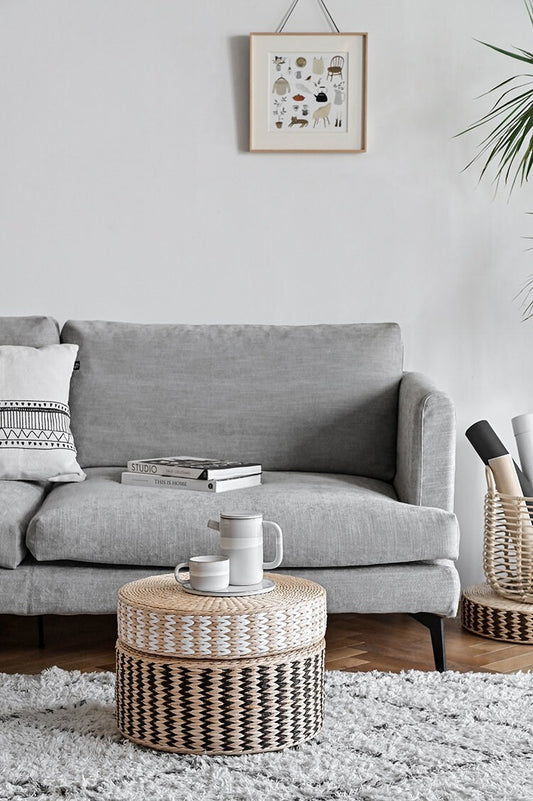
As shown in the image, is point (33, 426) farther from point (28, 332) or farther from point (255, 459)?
point (255, 459)

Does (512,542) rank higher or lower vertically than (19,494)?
lower

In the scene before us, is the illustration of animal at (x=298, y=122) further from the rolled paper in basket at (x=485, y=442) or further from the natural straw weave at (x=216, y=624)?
the natural straw weave at (x=216, y=624)

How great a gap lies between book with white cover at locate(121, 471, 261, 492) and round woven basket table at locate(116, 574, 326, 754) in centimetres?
72

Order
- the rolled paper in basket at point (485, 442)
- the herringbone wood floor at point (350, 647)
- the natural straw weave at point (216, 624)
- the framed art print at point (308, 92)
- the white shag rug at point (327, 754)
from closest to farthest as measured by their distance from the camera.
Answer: the white shag rug at point (327, 754), the natural straw weave at point (216, 624), the herringbone wood floor at point (350, 647), the rolled paper in basket at point (485, 442), the framed art print at point (308, 92)

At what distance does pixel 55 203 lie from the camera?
3383mm

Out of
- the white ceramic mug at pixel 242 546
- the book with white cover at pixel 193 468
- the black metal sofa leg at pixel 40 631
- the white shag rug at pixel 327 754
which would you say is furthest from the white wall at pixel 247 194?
the white ceramic mug at pixel 242 546

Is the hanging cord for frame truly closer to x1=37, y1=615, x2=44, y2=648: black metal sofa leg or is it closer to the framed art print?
the framed art print

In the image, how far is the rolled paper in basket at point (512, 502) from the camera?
2725 millimetres

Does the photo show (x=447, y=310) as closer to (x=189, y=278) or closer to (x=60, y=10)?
(x=189, y=278)

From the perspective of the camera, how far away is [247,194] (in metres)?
3.41

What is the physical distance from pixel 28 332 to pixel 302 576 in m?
1.25

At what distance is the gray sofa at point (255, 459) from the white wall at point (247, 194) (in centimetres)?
38

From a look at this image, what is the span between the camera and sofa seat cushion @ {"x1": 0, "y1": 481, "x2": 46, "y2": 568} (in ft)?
7.55

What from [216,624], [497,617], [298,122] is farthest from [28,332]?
[497,617]
